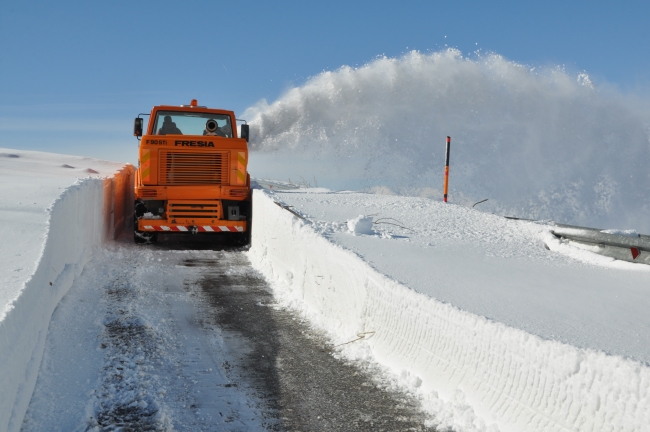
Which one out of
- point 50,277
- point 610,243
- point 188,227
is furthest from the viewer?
point 188,227

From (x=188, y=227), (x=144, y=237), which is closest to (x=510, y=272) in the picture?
(x=188, y=227)

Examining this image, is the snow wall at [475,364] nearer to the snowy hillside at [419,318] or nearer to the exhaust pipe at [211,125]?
the snowy hillside at [419,318]

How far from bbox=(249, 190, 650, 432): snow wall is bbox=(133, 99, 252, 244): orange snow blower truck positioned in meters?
5.43

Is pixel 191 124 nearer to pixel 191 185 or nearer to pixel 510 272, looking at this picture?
pixel 191 185

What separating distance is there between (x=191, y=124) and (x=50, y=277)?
21.8 feet

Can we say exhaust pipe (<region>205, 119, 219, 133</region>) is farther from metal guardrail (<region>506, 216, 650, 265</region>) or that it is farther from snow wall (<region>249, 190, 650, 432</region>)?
metal guardrail (<region>506, 216, 650, 265</region>)

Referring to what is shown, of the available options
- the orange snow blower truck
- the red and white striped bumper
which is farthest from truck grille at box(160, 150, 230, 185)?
the red and white striped bumper

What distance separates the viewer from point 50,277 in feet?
19.2

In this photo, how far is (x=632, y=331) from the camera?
Answer: 12.0 ft

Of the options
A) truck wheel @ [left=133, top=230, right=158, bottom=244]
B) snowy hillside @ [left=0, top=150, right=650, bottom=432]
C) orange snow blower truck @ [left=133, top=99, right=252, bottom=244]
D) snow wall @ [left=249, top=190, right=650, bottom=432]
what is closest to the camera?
snow wall @ [left=249, top=190, right=650, bottom=432]

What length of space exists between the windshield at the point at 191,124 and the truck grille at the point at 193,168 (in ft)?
2.76

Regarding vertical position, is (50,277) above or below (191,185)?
below

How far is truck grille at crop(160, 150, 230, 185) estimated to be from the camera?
11039 mm

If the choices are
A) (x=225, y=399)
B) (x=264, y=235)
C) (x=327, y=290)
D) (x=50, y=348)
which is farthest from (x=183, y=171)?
(x=225, y=399)
